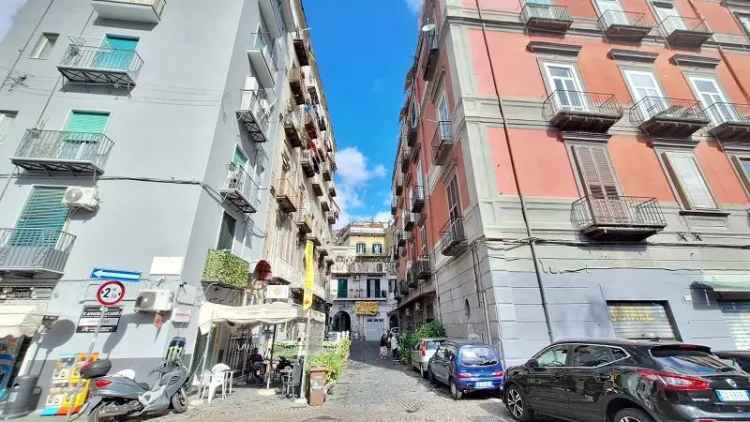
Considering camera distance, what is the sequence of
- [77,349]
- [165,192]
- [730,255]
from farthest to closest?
[730,255]
[165,192]
[77,349]

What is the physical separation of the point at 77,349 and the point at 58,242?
3.22 meters

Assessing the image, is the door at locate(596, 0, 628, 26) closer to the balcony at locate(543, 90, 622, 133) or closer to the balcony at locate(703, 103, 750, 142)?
the balcony at locate(543, 90, 622, 133)

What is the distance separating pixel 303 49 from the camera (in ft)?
68.9

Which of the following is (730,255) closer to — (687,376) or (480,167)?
(480,167)

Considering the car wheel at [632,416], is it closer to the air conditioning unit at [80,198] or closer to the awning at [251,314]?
the awning at [251,314]

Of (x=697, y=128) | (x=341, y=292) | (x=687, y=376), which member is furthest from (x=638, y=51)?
(x=341, y=292)

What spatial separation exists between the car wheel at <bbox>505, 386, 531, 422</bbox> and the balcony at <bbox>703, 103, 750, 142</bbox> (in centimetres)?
1425

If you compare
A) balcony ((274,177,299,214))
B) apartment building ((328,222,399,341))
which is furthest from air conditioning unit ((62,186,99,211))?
apartment building ((328,222,399,341))

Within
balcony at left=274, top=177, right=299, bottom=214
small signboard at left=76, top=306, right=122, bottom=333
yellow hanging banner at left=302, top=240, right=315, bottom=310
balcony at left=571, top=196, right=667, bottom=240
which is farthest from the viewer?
balcony at left=274, top=177, right=299, bottom=214

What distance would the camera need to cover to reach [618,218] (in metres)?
10.5

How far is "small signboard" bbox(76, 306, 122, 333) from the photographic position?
8.55 m

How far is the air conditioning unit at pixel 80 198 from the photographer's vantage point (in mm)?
9289

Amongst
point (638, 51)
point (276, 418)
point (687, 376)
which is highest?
point (638, 51)

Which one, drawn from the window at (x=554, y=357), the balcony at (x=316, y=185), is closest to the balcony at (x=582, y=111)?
the window at (x=554, y=357)
